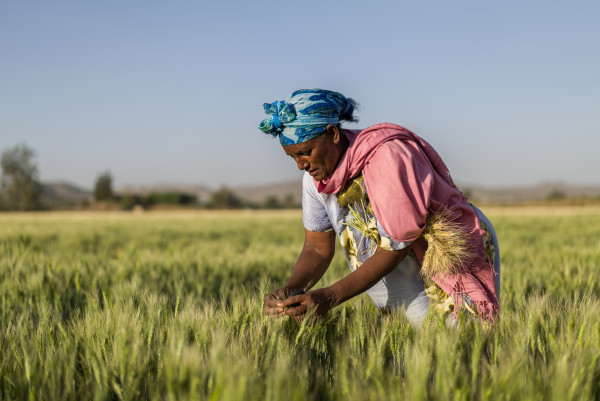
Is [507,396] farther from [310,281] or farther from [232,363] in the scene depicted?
[310,281]

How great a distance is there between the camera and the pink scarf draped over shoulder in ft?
5.70

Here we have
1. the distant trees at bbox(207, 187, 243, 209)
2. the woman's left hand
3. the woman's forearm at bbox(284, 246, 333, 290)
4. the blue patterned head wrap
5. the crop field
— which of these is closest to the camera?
the crop field

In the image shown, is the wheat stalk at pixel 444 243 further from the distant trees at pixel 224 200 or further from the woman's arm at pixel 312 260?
the distant trees at pixel 224 200

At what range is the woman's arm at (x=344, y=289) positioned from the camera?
66.7 inches

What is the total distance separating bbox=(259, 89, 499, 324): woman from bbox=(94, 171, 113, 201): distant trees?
5807cm

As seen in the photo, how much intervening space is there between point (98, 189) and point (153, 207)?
492 inches

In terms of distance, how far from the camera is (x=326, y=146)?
6.18 feet

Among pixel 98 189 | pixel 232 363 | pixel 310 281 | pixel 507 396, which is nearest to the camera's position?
pixel 507 396

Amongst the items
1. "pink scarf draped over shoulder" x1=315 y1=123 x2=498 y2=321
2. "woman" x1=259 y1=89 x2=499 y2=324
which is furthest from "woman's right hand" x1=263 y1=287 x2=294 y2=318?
"pink scarf draped over shoulder" x1=315 y1=123 x2=498 y2=321

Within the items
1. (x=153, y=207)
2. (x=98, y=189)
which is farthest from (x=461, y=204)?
(x=98, y=189)

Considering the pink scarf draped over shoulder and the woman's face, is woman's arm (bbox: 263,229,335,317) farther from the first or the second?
the woman's face

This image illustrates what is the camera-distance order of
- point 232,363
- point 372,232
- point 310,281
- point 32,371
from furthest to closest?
point 310,281 < point 372,232 < point 32,371 < point 232,363

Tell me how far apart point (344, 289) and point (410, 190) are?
1.38ft

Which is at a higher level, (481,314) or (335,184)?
(335,184)
